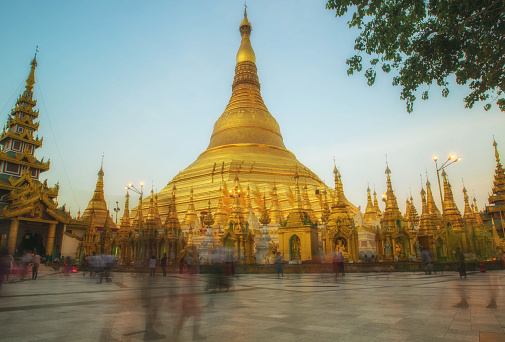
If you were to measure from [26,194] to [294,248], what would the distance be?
2421cm

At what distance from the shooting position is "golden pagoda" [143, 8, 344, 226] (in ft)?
125

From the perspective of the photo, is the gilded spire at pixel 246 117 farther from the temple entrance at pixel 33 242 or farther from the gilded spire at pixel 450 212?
the temple entrance at pixel 33 242

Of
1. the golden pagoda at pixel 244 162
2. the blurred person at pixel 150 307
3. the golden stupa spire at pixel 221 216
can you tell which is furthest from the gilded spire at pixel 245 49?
the blurred person at pixel 150 307

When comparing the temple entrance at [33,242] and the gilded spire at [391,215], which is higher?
the gilded spire at [391,215]

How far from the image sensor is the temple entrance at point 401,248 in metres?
24.1

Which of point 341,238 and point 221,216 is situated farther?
point 221,216

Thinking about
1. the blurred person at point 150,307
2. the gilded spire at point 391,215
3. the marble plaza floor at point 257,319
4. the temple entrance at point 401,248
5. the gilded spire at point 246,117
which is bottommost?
the marble plaza floor at point 257,319

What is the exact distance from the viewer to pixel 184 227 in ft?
109

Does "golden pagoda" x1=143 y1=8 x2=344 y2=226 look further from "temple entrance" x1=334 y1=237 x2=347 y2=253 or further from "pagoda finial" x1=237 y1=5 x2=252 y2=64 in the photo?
"temple entrance" x1=334 y1=237 x2=347 y2=253

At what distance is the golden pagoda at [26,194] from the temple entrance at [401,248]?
28464 millimetres

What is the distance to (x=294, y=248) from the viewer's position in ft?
75.7

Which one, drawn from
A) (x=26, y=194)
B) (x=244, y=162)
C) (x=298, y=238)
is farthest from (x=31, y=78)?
(x=298, y=238)

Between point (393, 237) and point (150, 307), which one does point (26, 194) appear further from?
point (150, 307)

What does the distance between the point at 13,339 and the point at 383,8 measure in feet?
26.9
